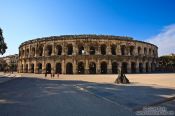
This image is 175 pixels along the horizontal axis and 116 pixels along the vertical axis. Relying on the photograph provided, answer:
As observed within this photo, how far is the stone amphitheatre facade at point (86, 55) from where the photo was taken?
4256 centimetres

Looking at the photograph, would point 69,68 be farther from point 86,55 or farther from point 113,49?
point 113,49

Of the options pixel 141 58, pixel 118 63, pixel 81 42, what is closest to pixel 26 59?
pixel 81 42

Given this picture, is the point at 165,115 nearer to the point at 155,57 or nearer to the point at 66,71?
the point at 66,71

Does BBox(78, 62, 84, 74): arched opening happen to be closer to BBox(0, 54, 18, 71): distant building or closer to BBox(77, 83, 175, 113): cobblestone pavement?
BBox(77, 83, 175, 113): cobblestone pavement

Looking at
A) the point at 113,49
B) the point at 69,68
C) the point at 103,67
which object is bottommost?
the point at 69,68

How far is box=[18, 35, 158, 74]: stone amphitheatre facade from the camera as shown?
140 feet

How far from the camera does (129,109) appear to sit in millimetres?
7203

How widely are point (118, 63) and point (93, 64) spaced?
5.55 m

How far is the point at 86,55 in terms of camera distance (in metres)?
41.8

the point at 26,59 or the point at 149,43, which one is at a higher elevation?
the point at 149,43

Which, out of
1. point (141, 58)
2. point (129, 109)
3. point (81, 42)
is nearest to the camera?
point (129, 109)

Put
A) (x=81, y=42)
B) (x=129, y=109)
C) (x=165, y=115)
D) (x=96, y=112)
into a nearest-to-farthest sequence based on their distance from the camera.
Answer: (x=165, y=115) → (x=96, y=112) → (x=129, y=109) → (x=81, y=42)

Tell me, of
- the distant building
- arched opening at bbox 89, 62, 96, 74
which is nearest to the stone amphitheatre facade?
arched opening at bbox 89, 62, 96, 74

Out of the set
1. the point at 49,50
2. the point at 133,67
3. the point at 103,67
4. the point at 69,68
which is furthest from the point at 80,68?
the point at 133,67
